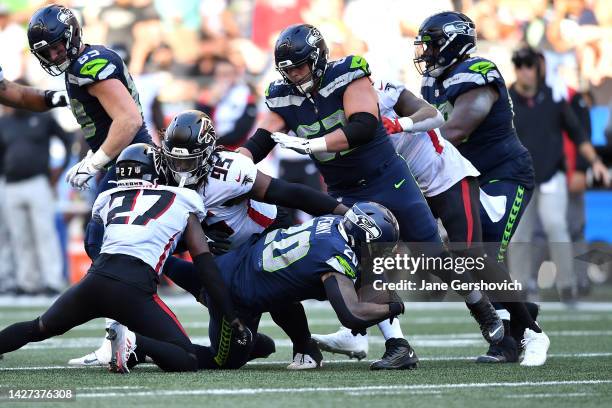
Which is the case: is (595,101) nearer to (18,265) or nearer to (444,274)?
(18,265)

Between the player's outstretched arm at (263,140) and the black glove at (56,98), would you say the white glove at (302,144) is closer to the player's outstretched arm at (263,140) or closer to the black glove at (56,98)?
the player's outstretched arm at (263,140)

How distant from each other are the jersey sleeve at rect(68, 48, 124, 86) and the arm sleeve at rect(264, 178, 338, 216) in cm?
116

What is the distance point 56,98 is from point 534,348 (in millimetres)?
3094

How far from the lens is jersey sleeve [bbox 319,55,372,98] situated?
6.36 metres

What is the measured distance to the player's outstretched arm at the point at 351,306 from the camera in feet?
18.8

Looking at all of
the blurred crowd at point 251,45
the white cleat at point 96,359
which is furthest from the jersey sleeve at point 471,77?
the blurred crowd at point 251,45

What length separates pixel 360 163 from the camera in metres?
6.47

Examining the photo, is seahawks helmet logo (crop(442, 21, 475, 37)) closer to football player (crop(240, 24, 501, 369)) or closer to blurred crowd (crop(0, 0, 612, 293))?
football player (crop(240, 24, 501, 369))

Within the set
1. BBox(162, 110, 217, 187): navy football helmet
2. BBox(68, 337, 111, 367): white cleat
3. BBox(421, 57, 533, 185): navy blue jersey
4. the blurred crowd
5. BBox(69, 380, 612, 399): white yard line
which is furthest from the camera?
the blurred crowd

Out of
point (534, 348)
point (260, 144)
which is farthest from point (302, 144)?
point (534, 348)

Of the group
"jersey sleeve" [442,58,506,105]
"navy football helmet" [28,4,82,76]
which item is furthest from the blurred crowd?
"navy football helmet" [28,4,82,76]

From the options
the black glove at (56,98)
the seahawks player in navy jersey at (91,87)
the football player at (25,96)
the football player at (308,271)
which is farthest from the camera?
the football player at (25,96)

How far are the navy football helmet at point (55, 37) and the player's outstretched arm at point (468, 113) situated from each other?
209 cm

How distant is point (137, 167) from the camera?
6023 mm
